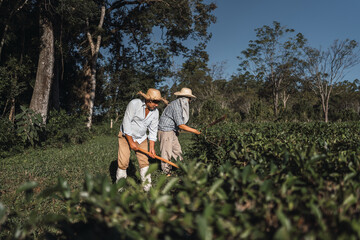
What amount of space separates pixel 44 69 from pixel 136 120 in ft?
24.8

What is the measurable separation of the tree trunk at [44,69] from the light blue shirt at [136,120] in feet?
22.7

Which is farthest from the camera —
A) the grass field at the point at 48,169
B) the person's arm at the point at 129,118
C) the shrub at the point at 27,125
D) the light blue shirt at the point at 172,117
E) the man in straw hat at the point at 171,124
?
the shrub at the point at 27,125

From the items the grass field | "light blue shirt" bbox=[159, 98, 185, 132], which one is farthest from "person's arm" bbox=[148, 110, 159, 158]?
the grass field

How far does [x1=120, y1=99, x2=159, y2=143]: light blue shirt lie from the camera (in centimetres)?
371

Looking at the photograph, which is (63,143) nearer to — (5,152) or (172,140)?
(5,152)

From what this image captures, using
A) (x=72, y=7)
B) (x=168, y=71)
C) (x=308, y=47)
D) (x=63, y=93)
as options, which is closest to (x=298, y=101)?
(x=308, y=47)

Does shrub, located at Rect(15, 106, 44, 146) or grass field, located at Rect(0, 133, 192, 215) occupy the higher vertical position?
shrub, located at Rect(15, 106, 44, 146)

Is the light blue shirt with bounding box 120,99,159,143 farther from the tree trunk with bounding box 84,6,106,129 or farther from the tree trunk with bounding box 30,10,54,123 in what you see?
the tree trunk with bounding box 84,6,106,129

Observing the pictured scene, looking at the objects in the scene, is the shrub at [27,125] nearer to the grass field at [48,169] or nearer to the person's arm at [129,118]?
the grass field at [48,169]

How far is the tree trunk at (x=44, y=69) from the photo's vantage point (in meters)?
9.05

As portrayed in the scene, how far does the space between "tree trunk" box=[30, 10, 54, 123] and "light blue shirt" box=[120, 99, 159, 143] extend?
6931 mm

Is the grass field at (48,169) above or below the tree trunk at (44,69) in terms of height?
below

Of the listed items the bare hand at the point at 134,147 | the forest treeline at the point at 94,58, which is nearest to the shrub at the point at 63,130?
the forest treeline at the point at 94,58

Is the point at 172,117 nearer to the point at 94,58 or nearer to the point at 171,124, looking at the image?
the point at 171,124
